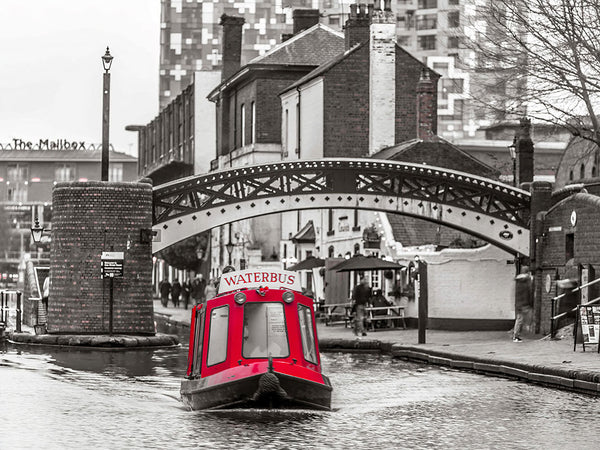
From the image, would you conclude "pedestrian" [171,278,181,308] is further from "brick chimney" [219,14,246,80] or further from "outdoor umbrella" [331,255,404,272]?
"outdoor umbrella" [331,255,404,272]

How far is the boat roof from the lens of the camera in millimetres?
20328

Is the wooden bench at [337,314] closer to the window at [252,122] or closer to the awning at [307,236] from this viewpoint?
the awning at [307,236]

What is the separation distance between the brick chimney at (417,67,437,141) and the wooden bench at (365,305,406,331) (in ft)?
31.1

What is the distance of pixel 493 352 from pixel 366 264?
12.6 m

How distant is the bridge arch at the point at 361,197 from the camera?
3859 centimetres

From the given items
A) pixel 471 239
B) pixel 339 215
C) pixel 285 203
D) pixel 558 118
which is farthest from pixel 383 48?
pixel 558 118

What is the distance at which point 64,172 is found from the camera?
173125 mm

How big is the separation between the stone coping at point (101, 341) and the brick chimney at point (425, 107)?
18718mm

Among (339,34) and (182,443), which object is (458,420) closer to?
(182,443)

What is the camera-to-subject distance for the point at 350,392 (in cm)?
2345

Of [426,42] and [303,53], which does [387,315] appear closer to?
[303,53]

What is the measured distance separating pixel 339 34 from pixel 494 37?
29.7 m

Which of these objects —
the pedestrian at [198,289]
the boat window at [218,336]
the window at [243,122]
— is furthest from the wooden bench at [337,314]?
the boat window at [218,336]

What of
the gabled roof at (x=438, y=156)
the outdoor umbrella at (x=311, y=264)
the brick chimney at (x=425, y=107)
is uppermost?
the brick chimney at (x=425, y=107)
